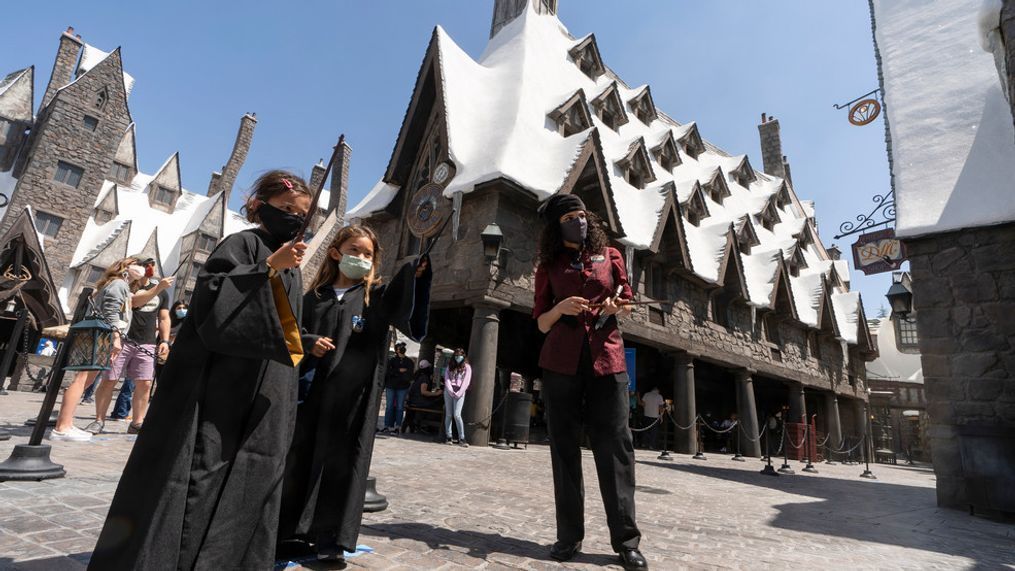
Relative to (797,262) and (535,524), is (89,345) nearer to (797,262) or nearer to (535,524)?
(535,524)

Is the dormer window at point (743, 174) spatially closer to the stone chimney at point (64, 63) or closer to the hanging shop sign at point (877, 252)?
the hanging shop sign at point (877, 252)

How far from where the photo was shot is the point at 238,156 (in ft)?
120

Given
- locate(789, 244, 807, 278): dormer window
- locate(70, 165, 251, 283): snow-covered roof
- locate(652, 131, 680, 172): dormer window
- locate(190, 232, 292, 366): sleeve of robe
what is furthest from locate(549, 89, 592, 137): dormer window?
locate(70, 165, 251, 283): snow-covered roof

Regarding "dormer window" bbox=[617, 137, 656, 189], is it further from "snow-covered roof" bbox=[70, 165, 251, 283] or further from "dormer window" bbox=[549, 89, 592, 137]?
"snow-covered roof" bbox=[70, 165, 251, 283]

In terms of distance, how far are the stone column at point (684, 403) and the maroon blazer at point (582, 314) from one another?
12.4 metres

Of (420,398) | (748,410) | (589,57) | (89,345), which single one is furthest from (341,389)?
(589,57)

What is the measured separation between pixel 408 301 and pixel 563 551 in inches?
63.7

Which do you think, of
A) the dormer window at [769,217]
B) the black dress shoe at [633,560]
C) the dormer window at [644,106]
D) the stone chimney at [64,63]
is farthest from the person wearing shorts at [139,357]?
the stone chimney at [64,63]

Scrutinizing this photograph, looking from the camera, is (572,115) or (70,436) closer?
(70,436)

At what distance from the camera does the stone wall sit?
6062 mm

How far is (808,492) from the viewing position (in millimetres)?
7223

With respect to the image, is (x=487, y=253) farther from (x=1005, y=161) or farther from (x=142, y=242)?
(x=142, y=242)

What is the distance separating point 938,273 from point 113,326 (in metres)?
10.3

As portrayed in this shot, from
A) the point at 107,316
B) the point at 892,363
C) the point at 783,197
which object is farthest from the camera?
the point at 892,363
